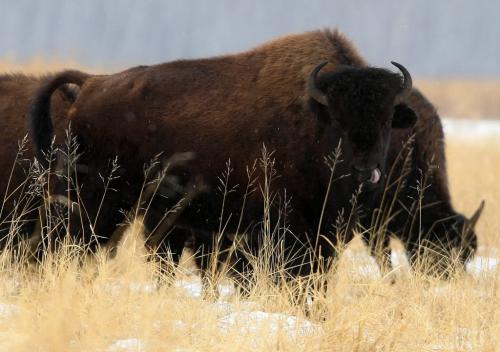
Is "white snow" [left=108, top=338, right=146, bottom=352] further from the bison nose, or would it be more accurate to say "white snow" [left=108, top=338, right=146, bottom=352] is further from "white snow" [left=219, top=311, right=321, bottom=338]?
the bison nose

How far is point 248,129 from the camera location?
6.58m

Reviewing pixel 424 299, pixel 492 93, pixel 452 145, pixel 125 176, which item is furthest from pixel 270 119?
pixel 492 93

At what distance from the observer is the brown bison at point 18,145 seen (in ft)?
22.7

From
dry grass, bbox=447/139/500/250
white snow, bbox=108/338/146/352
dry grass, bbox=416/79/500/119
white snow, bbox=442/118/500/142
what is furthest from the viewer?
dry grass, bbox=416/79/500/119

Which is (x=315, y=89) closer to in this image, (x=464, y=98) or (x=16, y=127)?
(x=16, y=127)

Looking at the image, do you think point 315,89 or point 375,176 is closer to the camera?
point 375,176

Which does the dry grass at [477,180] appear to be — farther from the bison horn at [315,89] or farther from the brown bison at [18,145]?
the brown bison at [18,145]

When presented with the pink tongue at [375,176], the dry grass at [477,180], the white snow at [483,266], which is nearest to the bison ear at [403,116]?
the pink tongue at [375,176]

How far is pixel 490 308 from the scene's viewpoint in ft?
16.7

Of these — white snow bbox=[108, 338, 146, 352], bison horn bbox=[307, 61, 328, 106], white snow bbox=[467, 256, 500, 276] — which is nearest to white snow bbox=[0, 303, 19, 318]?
white snow bbox=[108, 338, 146, 352]

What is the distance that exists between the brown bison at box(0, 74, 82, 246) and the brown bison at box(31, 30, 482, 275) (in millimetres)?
238

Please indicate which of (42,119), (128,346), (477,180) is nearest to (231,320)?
(128,346)

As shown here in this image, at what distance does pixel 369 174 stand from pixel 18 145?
2563 mm

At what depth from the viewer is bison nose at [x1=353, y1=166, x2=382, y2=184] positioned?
5.87 m
